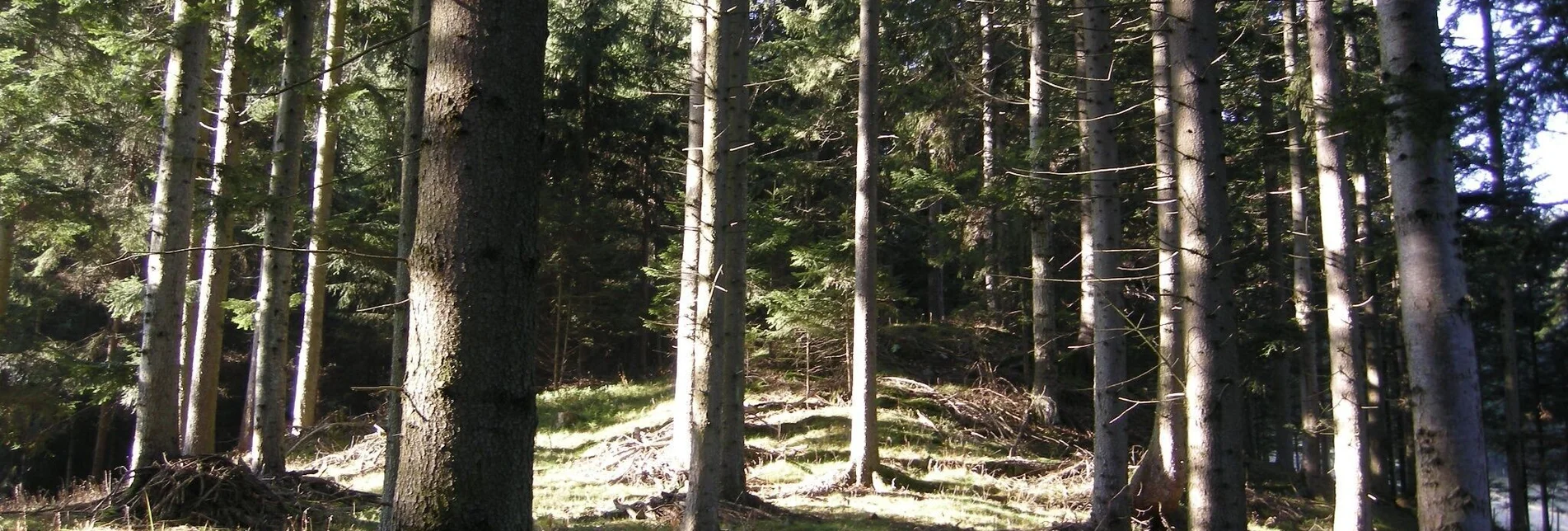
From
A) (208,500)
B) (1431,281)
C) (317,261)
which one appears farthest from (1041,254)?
(317,261)

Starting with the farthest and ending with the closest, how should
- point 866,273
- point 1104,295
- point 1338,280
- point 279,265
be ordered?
point 866,273 → point 279,265 → point 1338,280 → point 1104,295

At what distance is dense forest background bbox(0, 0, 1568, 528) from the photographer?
12.4m

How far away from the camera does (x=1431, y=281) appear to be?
19.3 feet

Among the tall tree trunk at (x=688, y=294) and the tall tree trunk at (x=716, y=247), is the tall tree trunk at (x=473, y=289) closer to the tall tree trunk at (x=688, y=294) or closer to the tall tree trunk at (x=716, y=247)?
the tall tree trunk at (x=716, y=247)

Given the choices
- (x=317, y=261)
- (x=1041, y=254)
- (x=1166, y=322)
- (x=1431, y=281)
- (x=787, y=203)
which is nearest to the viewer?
(x=1431, y=281)

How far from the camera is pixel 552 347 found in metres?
24.7

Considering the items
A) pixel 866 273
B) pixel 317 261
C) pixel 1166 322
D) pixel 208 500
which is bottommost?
pixel 208 500

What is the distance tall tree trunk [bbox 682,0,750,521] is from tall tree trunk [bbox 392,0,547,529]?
4.39m

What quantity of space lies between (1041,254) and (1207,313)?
901 centimetres

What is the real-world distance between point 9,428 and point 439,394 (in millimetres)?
16822

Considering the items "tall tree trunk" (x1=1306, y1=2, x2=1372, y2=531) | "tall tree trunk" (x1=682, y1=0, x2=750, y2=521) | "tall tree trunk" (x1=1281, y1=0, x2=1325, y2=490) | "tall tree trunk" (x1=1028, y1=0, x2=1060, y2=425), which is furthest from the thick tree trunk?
"tall tree trunk" (x1=1281, y1=0, x2=1325, y2=490)

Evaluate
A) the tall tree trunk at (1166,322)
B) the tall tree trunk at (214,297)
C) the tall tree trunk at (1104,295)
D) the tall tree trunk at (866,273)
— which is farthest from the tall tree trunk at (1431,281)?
the tall tree trunk at (214,297)

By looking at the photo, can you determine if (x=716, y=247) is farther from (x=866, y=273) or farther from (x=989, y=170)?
(x=989, y=170)

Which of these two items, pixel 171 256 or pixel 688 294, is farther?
pixel 688 294
